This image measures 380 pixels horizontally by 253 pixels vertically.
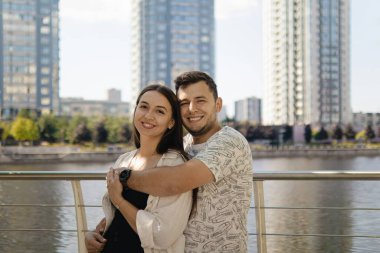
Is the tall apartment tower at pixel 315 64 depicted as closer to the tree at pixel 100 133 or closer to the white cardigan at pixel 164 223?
the tree at pixel 100 133

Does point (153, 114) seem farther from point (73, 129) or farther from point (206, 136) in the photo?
point (73, 129)

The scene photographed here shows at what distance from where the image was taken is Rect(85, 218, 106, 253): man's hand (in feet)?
7.37

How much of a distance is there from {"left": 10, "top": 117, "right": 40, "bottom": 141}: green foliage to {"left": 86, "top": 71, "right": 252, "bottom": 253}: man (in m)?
71.2

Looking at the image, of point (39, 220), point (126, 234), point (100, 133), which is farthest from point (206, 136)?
point (100, 133)

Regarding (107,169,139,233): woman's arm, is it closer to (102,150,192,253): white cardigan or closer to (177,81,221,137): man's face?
(102,150,192,253): white cardigan

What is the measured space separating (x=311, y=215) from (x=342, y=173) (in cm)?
1564

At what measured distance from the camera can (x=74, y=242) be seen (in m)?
12.9

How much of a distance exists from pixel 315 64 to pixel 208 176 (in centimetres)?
9747

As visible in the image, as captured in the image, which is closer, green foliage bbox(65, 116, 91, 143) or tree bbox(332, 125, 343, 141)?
green foliage bbox(65, 116, 91, 143)

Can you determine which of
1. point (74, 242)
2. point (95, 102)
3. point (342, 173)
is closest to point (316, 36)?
point (95, 102)

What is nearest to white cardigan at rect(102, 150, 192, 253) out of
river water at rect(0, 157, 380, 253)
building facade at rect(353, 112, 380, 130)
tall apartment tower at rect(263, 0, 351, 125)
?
river water at rect(0, 157, 380, 253)

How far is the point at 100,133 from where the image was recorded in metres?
78.9

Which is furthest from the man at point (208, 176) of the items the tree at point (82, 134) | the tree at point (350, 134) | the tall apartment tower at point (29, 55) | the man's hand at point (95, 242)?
the tree at point (350, 134)

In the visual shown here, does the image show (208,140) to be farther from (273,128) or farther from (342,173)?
(273,128)
